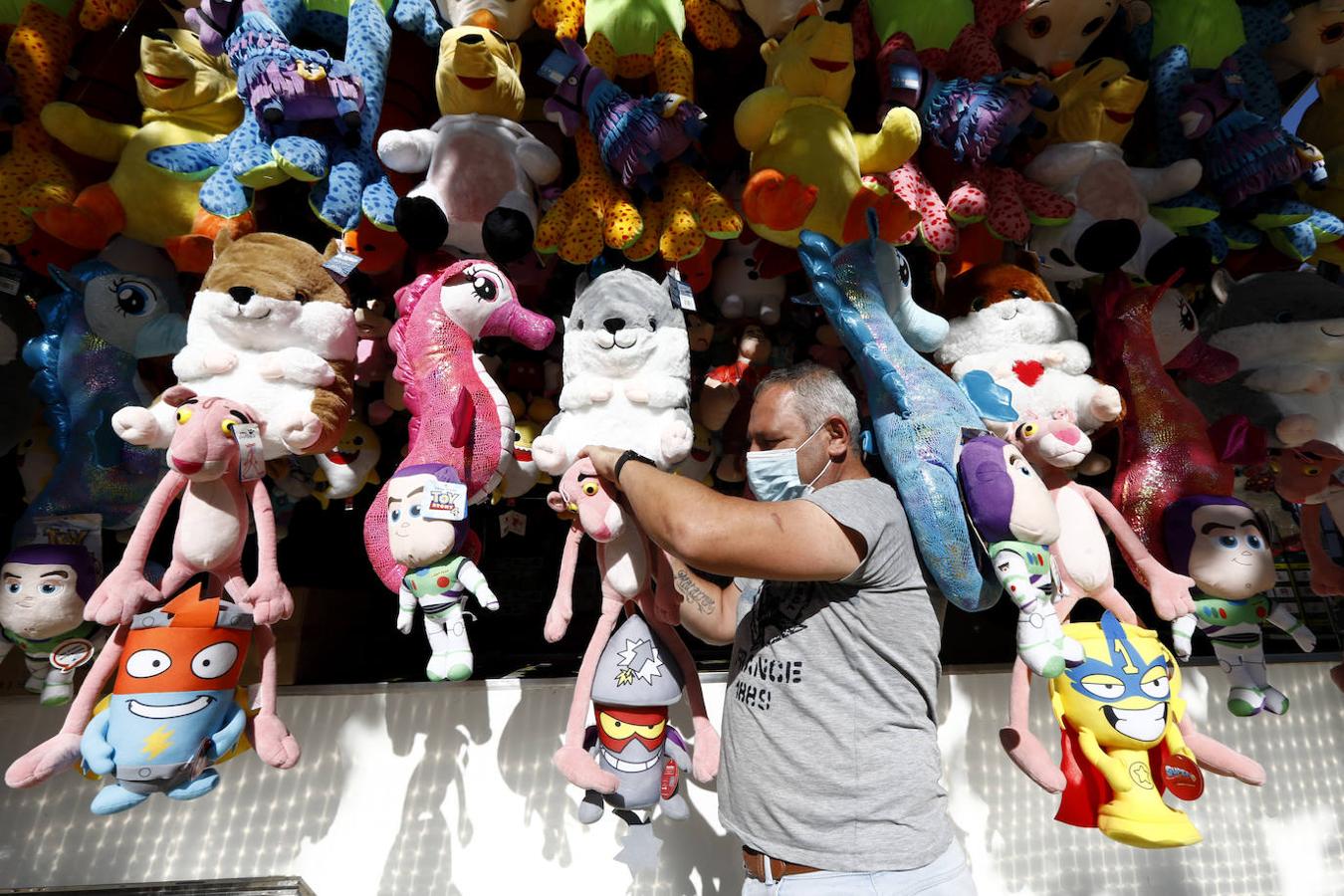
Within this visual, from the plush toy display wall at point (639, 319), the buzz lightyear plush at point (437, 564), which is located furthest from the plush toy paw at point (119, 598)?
the buzz lightyear plush at point (437, 564)

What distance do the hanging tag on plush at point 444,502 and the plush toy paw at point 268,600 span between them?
14.4 inches

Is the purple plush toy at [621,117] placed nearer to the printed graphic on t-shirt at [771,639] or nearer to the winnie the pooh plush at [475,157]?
the winnie the pooh plush at [475,157]

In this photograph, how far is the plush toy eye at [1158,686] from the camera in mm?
1436

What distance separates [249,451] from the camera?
57.1 inches

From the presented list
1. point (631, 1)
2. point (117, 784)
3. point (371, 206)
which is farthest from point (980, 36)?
point (117, 784)

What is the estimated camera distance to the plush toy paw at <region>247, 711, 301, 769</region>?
1.44 meters

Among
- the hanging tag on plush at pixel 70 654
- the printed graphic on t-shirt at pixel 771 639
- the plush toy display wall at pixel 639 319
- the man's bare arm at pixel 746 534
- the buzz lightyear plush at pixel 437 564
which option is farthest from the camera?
the hanging tag on plush at pixel 70 654

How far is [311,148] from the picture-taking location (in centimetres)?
158

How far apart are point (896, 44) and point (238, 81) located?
1.57 metres

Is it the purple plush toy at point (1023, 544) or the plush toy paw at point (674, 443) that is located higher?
the plush toy paw at point (674, 443)

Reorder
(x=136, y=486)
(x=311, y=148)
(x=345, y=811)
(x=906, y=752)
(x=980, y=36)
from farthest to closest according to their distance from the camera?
(x=345, y=811) < (x=980, y=36) < (x=136, y=486) < (x=311, y=148) < (x=906, y=752)

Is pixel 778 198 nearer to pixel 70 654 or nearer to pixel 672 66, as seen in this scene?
pixel 672 66

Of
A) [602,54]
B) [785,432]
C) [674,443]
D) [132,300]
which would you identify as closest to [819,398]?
[785,432]

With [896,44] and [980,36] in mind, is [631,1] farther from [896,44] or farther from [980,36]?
[980,36]
